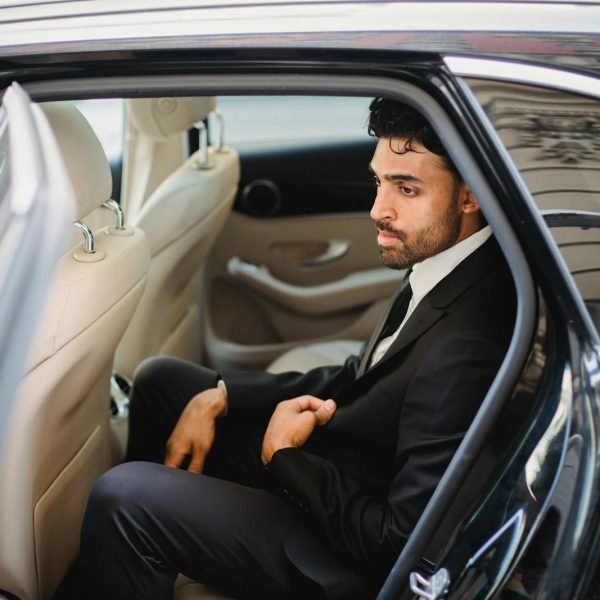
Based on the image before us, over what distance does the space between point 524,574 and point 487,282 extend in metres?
0.52

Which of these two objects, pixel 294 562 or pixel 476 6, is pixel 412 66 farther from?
pixel 294 562

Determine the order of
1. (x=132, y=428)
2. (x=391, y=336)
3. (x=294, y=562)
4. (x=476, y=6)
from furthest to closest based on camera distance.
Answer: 1. (x=132, y=428)
2. (x=391, y=336)
3. (x=294, y=562)
4. (x=476, y=6)

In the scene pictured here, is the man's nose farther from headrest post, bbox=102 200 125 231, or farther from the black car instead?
headrest post, bbox=102 200 125 231

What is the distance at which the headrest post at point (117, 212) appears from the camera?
183cm

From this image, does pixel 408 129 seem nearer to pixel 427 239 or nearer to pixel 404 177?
pixel 404 177

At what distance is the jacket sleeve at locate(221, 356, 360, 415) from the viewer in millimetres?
2055

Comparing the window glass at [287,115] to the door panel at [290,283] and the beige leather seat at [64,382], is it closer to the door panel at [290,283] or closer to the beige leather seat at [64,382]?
the door panel at [290,283]

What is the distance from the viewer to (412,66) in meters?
1.29

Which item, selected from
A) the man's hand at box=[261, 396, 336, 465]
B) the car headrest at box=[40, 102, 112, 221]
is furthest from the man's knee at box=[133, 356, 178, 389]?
the car headrest at box=[40, 102, 112, 221]

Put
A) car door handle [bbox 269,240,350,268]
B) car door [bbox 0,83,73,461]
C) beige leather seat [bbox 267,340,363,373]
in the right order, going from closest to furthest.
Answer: car door [bbox 0,83,73,461]
beige leather seat [bbox 267,340,363,373]
car door handle [bbox 269,240,350,268]

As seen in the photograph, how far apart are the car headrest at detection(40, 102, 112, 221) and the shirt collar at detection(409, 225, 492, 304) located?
628 millimetres

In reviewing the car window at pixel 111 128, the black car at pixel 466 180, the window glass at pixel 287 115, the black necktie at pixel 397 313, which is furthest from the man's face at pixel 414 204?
the window glass at pixel 287 115

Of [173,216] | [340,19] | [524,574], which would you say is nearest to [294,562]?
[524,574]

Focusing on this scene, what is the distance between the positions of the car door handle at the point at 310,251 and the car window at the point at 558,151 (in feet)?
6.73
